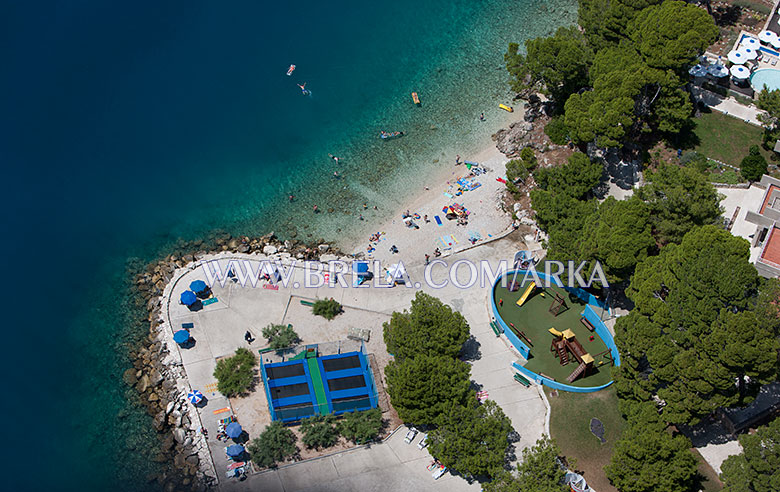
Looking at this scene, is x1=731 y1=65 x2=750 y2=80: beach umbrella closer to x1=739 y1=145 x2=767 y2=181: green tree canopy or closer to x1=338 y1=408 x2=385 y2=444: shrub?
x1=739 y1=145 x2=767 y2=181: green tree canopy

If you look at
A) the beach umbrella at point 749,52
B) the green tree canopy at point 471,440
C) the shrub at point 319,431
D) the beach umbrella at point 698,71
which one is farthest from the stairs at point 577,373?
the beach umbrella at point 749,52

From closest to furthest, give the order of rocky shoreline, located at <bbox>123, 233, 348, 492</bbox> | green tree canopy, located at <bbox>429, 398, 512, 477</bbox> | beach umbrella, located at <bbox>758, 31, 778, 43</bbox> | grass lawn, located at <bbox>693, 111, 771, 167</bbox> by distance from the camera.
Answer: green tree canopy, located at <bbox>429, 398, 512, 477</bbox>, rocky shoreline, located at <bbox>123, 233, 348, 492</bbox>, grass lawn, located at <bbox>693, 111, 771, 167</bbox>, beach umbrella, located at <bbox>758, 31, 778, 43</bbox>

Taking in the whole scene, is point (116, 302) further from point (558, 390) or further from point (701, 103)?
point (701, 103)

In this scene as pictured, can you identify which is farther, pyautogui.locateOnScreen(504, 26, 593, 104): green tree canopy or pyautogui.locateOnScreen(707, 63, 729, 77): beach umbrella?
pyautogui.locateOnScreen(707, 63, 729, 77): beach umbrella

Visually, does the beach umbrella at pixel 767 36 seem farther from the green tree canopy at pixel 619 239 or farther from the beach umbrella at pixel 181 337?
the beach umbrella at pixel 181 337

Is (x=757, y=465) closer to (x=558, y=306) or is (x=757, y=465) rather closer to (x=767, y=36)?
(x=558, y=306)

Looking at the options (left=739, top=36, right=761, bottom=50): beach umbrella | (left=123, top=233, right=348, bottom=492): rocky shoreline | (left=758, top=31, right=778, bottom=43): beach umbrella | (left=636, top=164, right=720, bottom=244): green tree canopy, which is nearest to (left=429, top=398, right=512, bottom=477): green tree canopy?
(left=123, top=233, right=348, bottom=492): rocky shoreline
